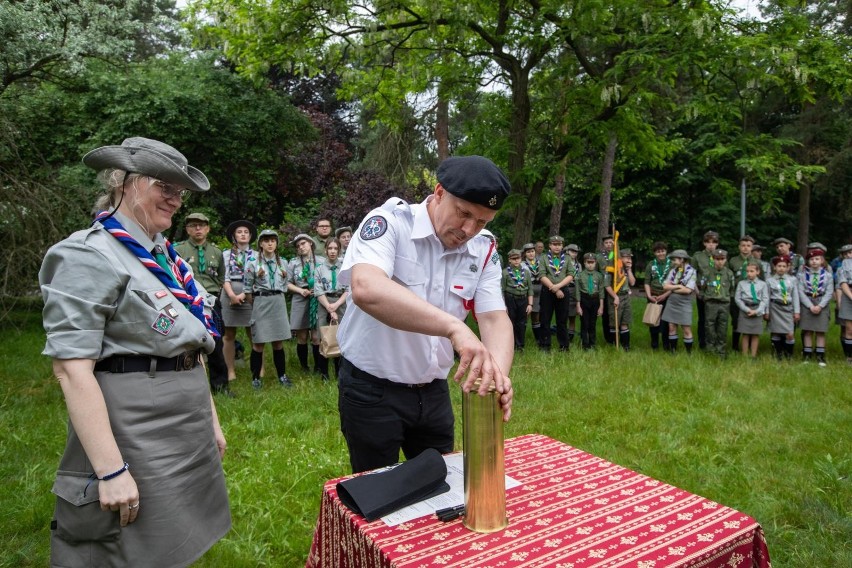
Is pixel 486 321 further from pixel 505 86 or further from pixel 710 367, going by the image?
pixel 505 86

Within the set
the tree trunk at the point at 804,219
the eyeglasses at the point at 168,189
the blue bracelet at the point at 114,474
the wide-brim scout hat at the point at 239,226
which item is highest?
the tree trunk at the point at 804,219

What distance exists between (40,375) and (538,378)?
252 inches

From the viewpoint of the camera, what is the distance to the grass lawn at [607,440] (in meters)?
3.64

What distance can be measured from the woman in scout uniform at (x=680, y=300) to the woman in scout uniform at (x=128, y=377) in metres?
9.23

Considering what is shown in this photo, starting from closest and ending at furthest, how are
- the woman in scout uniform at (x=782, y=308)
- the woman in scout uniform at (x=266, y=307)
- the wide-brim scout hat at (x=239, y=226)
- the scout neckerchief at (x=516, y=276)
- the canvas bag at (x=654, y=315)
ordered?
the woman in scout uniform at (x=266, y=307), the wide-brim scout hat at (x=239, y=226), the woman in scout uniform at (x=782, y=308), the canvas bag at (x=654, y=315), the scout neckerchief at (x=516, y=276)

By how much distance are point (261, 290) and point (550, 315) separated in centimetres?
511

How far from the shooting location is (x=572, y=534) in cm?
168

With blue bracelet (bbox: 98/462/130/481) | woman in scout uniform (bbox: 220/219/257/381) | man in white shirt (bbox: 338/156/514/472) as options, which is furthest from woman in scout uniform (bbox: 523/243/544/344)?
blue bracelet (bbox: 98/462/130/481)

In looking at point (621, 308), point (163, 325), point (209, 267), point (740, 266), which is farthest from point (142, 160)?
point (740, 266)

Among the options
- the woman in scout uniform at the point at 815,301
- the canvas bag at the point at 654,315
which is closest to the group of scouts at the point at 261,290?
the canvas bag at the point at 654,315

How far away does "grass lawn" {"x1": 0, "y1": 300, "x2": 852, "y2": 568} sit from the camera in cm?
364

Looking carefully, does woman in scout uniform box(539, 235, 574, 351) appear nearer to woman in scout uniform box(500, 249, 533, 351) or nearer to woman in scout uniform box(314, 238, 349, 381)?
woman in scout uniform box(500, 249, 533, 351)

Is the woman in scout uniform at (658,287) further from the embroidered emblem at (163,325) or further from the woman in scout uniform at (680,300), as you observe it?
the embroidered emblem at (163,325)

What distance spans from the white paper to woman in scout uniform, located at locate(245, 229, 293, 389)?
582cm
